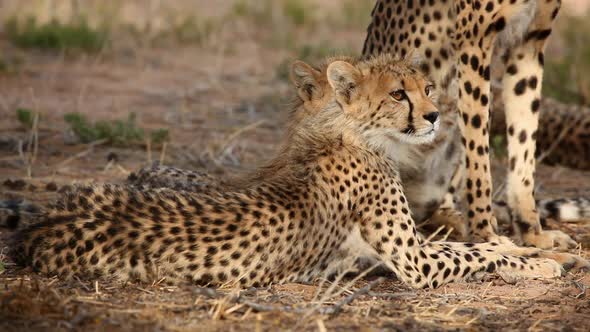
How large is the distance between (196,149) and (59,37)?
3.30 metres

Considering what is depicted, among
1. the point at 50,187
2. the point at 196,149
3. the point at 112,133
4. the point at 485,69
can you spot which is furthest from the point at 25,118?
the point at 485,69

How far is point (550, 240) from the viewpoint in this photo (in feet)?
15.7

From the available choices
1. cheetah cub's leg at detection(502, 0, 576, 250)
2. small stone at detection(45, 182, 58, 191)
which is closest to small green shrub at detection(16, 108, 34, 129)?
small stone at detection(45, 182, 58, 191)

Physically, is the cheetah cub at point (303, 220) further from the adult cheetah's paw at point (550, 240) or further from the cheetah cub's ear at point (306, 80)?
the adult cheetah's paw at point (550, 240)

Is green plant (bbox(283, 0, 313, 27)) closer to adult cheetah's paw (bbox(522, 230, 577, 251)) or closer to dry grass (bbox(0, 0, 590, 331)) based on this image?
dry grass (bbox(0, 0, 590, 331))

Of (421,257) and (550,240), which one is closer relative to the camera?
(421,257)

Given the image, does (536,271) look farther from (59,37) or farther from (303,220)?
(59,37)

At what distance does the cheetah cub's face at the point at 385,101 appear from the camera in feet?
13.8

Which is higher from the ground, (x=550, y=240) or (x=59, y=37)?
(x=59, y=37)

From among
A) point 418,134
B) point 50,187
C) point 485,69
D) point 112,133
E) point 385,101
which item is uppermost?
point 485,69

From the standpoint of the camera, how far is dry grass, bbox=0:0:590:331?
325 cm

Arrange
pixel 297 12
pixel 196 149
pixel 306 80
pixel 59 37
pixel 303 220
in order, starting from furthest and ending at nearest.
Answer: pixel 297 12, pixel 59 37, pixel 196 149, pixel 306 80, pixel 303 220

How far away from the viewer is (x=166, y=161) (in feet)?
20.0

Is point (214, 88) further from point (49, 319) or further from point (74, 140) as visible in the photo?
point (49, 319)
